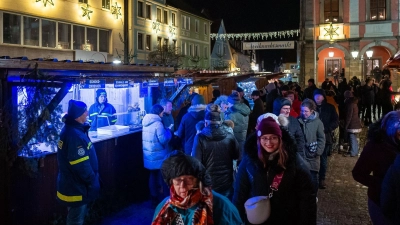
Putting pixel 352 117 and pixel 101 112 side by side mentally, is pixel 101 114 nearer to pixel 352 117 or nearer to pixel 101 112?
pixel 101 112

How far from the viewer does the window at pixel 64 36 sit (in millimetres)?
25608

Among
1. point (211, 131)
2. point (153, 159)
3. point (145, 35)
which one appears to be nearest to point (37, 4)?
point (145, 35)

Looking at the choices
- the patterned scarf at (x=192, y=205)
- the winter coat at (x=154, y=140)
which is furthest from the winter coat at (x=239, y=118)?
the patterned scarf at (x=192, y=205)

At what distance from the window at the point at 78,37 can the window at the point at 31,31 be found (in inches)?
119

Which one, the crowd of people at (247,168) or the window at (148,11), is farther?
the window at (148,11)

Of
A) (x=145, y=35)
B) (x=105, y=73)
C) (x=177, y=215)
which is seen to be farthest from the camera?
(x=145, y=35)

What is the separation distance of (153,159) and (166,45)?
32.0 meters

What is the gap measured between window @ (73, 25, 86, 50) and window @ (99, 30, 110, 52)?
2.08m

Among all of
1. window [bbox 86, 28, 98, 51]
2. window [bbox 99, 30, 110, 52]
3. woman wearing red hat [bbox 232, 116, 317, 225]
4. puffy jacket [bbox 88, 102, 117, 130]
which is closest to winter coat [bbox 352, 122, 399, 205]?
woman wearing red hat [bbox 232, 116, 317, 225]

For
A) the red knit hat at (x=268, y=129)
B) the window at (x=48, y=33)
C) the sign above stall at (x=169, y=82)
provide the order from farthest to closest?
the window at (x=48, y=33) → the sign above stall at (x=169, y=82) → the red knit hat at (x=268, y=129)

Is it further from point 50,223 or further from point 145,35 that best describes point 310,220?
point 145,35

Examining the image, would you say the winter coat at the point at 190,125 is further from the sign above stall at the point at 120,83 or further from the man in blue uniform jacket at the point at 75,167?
the man in blue uniform jacket at the point at 75,167

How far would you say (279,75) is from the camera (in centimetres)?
2550

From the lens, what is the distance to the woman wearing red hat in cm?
346
